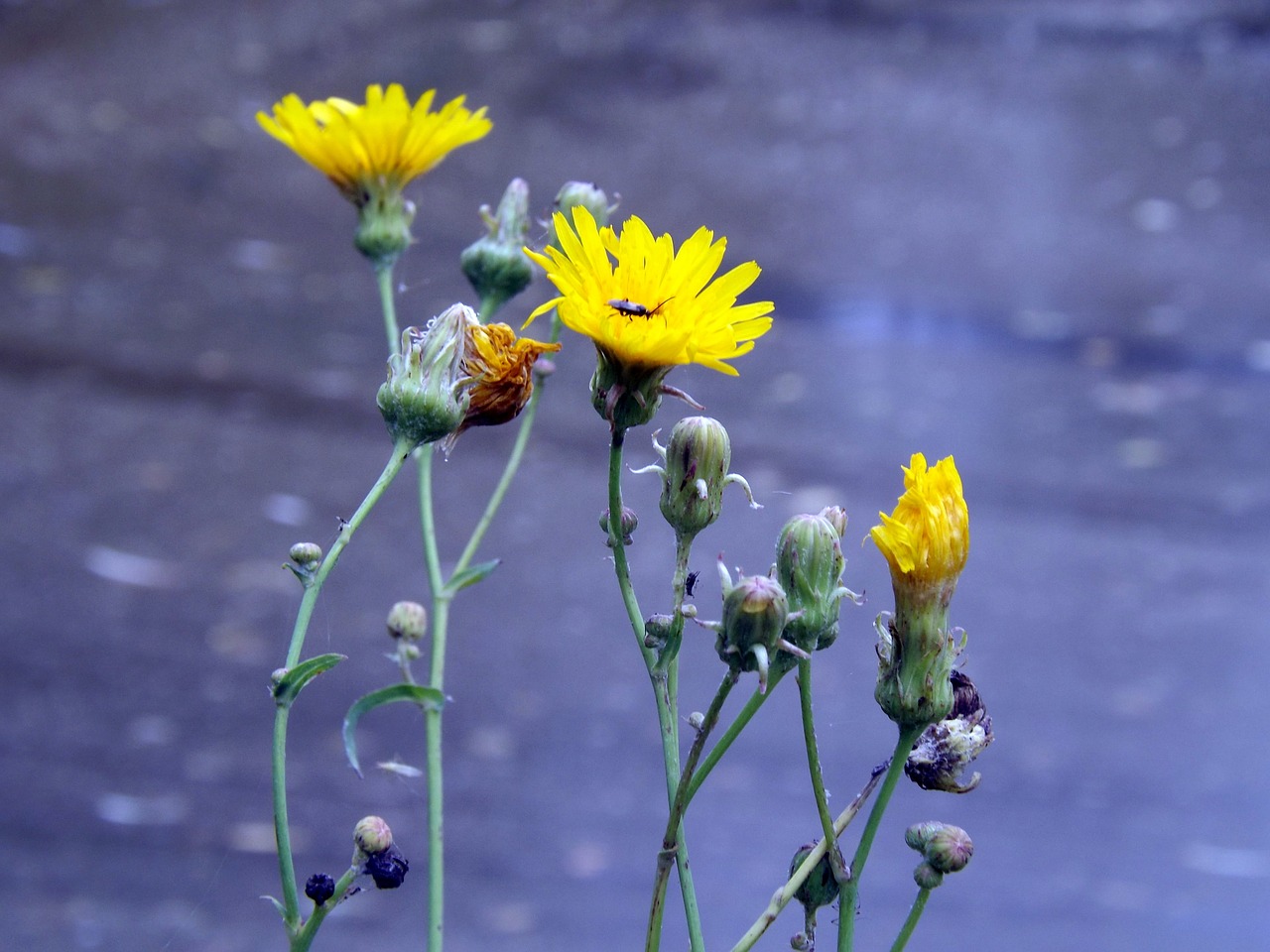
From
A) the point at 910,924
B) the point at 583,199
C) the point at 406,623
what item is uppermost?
the point at 583,199

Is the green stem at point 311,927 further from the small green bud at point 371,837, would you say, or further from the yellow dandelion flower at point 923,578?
the yellow dandelion flower at point 923,578

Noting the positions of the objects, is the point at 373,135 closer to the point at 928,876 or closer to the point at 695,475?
the point at 695,475

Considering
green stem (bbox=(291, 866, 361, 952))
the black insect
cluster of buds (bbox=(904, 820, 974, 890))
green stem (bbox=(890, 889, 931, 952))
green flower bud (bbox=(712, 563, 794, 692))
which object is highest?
the black insect

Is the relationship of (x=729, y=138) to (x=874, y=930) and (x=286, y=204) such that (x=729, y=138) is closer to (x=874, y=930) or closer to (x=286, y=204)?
(x=286, y=204)

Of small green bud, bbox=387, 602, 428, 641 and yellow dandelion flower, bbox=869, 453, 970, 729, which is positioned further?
small green bud, bbox=387, 602, 428, 641

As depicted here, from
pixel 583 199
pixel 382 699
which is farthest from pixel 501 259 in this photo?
pixel 382 699

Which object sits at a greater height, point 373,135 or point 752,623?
point 373,135

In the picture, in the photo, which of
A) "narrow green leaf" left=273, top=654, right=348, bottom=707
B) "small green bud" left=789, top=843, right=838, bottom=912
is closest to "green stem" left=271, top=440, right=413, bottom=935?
"narrow green leaf" left=273, top=654, right=348, bottom=707

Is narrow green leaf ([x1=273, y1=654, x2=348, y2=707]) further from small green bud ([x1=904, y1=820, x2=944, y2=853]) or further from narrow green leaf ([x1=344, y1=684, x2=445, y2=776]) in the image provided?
small green bud ([x1=904, y1=820, x2=944, y2=853])
